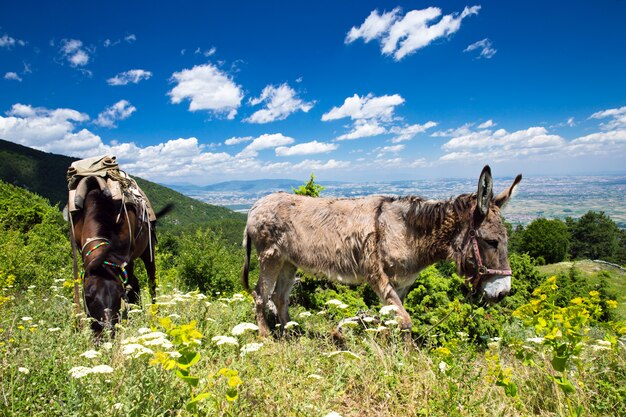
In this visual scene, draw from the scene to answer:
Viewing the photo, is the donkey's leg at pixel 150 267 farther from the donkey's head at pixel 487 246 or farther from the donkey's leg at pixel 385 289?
the donkey's head at pixel 487 246

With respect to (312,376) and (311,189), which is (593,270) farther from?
(312,376)

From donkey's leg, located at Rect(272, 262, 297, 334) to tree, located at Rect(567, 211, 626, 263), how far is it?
9221 centimetres

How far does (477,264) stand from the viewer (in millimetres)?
4246

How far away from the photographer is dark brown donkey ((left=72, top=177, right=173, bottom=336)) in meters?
3.75

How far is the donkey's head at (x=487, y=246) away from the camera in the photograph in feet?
13.6

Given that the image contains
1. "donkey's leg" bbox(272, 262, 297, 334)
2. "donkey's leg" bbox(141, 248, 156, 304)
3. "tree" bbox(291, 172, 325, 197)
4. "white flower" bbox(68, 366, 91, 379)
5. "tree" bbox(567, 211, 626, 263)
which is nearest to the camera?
"white flower" bbox(68, 366, 91, 379)

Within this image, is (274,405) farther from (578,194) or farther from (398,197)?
(578,194)

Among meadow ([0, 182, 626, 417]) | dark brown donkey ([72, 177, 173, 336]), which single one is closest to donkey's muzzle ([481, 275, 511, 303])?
meadow ([0, 182, 626, 417])

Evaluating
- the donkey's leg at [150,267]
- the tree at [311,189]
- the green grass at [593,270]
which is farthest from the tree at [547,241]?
the donkey's leg at [150,267]

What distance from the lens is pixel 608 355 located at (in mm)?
3111

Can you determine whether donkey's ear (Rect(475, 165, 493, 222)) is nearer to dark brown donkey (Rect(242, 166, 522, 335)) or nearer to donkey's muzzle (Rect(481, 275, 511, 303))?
dark brown donkey (Rect(242, 166, 522, 335))

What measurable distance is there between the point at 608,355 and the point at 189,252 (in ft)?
58.6

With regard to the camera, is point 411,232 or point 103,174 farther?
point 103,174

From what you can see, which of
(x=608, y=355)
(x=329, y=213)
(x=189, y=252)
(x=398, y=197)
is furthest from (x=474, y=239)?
(x=189, y=252)
